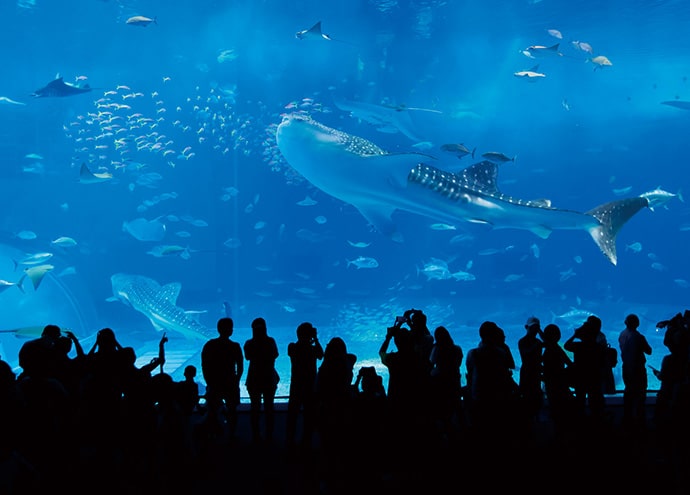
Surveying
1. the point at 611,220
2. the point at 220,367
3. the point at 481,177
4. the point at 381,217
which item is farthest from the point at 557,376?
the point at 381,217

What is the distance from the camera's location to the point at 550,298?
28172 millimetres

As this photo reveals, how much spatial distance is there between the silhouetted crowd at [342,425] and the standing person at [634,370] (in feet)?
0.20

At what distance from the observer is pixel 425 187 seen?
21.2 feet

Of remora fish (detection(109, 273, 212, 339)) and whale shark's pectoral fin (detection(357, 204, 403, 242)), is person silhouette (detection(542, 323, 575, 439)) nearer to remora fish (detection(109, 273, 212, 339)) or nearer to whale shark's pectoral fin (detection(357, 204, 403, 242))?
whale shark's pectoral fin (detection(357, 204, 403, 242))

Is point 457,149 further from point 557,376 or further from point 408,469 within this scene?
point 408,469

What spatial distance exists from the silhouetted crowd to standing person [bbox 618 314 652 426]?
6 centimetres

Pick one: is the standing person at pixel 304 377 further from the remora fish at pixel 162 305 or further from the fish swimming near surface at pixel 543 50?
the fish swimming near surface at pixel 543 50

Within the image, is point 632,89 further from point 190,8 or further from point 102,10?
point 102,10

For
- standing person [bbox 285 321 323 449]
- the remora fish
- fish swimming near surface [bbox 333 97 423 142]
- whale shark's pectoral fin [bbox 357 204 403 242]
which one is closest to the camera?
standing person [bbox 285 321 323 449]

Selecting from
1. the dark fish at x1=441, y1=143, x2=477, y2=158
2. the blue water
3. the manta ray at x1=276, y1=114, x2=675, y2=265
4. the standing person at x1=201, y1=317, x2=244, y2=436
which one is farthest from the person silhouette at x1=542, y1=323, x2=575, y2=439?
the blue water

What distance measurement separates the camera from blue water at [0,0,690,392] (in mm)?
17391

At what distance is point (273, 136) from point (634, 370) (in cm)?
2007

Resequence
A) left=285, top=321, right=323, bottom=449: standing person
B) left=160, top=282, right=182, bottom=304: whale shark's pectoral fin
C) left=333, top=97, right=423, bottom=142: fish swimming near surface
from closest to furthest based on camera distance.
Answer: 1. left=285, top=321, right=323, bottom=449: standing person
2. left=160, top=282, right=182, bottom=304: whale shark's pectoral fin
3. left=333, top=97, right=423, bottom=142: fish swimming near surface

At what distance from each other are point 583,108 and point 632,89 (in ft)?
13.8
